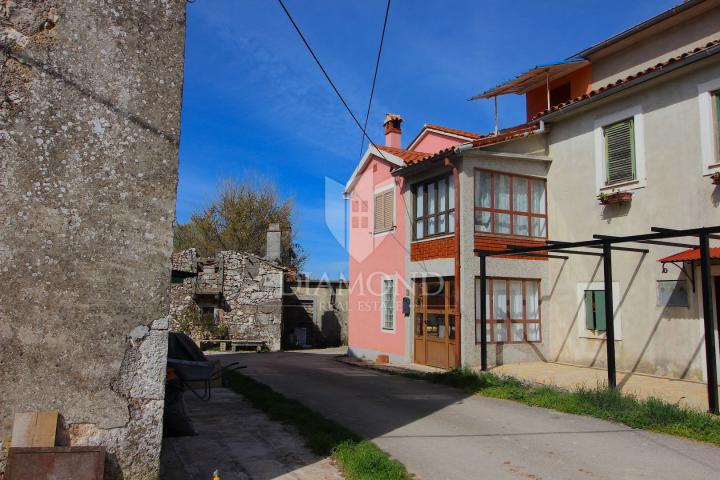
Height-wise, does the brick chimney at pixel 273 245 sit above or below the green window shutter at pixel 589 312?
above

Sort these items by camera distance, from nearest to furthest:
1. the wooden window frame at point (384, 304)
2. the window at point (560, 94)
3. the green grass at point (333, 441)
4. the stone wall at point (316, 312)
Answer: the green grass at point (333, 441)
the window at point (560, 94)
the wooden window frame at point (384, 304)
the stone wall at point (316, 312)

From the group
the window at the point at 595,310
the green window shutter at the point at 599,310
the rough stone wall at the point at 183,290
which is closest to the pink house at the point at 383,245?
the window at the point at 595,310

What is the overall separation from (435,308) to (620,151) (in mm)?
5957

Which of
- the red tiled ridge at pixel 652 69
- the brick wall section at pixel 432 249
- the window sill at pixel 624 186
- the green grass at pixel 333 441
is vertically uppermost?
the red tiled ridge at pixel 652 69

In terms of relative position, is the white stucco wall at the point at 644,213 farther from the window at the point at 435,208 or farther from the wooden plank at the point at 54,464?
the wooden plank at the point at 54,464

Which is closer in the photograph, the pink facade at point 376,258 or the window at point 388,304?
the pink facade at point 376,258

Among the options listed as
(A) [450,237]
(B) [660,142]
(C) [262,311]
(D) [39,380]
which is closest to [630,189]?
(B) [660,142]

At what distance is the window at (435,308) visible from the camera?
14000 mm

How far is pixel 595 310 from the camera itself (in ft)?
42.4

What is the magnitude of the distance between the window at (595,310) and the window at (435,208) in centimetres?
367

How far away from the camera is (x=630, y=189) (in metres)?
12.2

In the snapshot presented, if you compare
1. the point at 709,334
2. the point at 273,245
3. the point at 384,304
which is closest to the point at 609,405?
the point at 709,334

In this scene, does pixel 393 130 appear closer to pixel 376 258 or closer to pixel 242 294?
pixel 376 258

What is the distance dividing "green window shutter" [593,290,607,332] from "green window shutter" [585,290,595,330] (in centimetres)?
10
